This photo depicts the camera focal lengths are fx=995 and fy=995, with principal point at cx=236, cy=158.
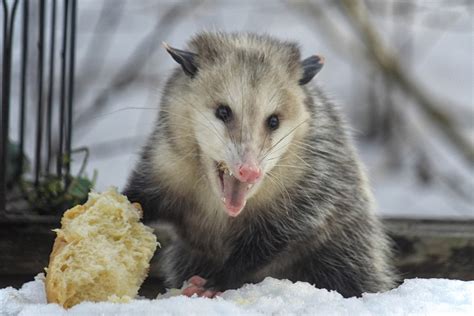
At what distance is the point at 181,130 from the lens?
7.31ft

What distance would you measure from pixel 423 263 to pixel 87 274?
129 centimetres

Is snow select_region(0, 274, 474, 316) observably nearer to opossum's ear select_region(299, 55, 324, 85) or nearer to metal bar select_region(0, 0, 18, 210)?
opossum's ear select_region(299, 55, 324, 85)

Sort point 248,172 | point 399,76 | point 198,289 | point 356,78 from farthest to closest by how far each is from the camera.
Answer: point 356,78
point 399,76
point 198,289
point 248,172

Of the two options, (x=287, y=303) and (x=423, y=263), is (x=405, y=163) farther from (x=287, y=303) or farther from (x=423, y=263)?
(x=287, y=303)

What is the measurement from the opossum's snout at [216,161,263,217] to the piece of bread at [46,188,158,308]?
0.62 feet

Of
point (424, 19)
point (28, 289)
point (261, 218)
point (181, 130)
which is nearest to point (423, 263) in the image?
point (261, 218)

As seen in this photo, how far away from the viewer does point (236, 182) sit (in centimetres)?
203

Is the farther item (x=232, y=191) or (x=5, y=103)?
(x=5, y=103)

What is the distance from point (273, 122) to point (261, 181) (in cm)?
13

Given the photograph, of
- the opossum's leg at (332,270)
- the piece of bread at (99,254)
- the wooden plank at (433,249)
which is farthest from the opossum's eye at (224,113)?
the wooden plank at (433,249)

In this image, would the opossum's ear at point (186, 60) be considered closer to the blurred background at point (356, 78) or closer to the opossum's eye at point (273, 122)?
the opossum's eye at point (273, 122)

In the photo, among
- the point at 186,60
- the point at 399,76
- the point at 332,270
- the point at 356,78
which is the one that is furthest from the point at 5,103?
the point at 356,78

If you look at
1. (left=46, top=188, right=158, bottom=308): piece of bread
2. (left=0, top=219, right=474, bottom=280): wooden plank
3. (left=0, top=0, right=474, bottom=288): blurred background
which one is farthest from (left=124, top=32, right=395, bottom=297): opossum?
(left=0, top=0, right=474, bottom=288): blurred background

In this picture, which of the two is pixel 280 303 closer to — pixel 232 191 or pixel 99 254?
pixel 232 191
